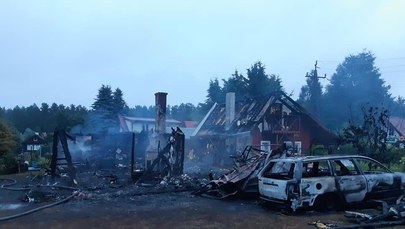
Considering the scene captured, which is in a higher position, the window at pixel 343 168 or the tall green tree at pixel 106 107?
the tall green tree at pixel 106 107

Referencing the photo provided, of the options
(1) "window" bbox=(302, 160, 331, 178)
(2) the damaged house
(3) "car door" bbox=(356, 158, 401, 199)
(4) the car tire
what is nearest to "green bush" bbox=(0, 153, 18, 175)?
(2) the damaged house

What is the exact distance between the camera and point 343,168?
1046cm

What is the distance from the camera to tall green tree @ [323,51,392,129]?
2314 inches

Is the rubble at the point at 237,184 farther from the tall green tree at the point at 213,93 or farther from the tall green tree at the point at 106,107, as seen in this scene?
the tall green tree at the point at 213,93

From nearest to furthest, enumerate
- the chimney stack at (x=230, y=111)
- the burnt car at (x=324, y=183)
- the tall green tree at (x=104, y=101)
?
the burnt car at (x=324, y=183)
the chimney stack at (x=230, y=111)
the tall green tree at (x=104, y=101)

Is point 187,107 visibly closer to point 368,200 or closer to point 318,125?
point 318,125

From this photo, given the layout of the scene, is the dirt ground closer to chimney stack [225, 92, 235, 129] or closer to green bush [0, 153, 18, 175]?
green bush [0, 153, 18, 175]

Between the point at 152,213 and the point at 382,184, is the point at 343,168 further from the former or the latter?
the point at 152,213

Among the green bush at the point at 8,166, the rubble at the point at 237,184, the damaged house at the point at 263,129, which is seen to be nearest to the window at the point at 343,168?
the rubble at the point at 237,184

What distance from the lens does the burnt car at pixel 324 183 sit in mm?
9672

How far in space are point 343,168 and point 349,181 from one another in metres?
0.46

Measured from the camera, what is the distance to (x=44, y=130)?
83812 mm

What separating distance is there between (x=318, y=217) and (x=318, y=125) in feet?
81.7

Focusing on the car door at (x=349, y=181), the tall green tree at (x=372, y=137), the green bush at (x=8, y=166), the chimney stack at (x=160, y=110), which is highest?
the chimney stack at (x=160, y=110)
